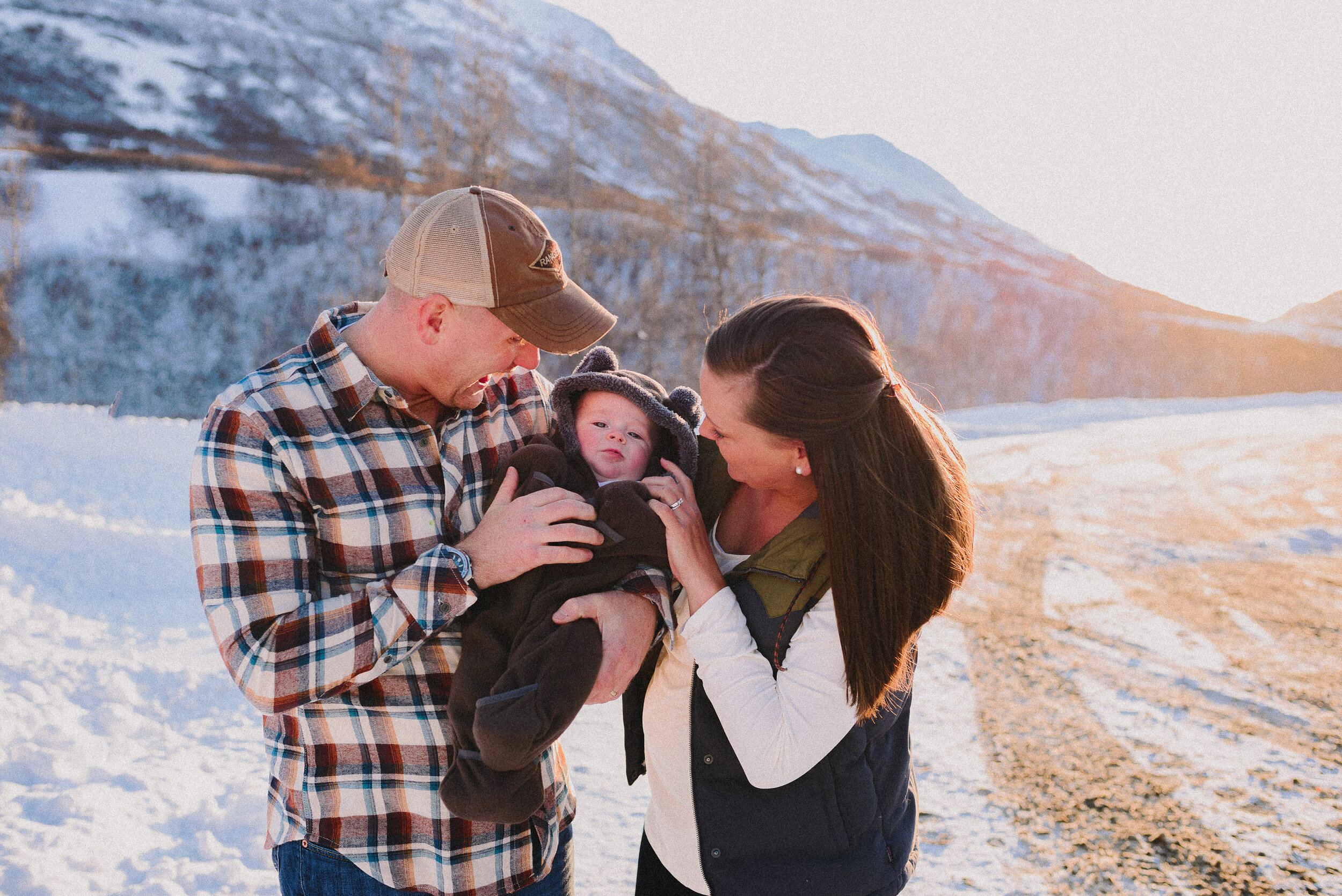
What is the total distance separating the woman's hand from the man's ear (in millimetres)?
569

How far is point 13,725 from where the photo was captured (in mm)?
4262

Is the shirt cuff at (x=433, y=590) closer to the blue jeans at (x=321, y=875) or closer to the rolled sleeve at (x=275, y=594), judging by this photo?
the rolled sleeve at (x=275, y=594)

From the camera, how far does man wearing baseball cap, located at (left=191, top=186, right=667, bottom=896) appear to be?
154 centimetres

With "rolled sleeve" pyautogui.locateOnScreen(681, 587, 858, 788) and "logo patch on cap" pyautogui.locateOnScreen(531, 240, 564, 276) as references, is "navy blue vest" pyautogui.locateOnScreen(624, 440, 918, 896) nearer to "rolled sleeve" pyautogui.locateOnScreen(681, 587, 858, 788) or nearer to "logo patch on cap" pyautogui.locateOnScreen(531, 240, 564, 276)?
"rolled sleeve" pyautogui.locateOnScreen(681, 587, 858, 788)

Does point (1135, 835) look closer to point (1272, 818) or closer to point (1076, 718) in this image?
point (1272, 818)

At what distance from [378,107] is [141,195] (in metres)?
9.15

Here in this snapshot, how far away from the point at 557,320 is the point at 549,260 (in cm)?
15

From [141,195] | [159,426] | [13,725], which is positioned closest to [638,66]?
[141,195]

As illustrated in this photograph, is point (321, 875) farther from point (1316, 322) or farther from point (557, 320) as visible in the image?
point (1316, 322)

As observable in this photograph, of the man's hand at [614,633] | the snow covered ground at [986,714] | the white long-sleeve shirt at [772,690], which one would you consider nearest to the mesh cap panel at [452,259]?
the man's hand at [614,633]

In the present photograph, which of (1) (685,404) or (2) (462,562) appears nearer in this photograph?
(2) (462,562)

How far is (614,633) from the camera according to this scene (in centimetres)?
174

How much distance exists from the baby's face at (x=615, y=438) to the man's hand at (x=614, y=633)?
407mm

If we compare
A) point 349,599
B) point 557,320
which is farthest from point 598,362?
point 349,599
